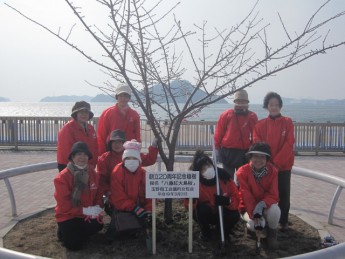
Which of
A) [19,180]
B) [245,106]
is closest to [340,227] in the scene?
[245,106]

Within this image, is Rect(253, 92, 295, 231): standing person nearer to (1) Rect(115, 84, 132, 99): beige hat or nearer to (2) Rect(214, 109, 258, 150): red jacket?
(2) Rect(214, 109, 258, 150): red jacket

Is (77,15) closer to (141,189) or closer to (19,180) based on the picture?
(141,189)

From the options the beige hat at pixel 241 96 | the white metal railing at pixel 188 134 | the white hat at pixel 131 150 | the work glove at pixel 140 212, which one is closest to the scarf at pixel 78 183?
the white hat at pixel 131 150

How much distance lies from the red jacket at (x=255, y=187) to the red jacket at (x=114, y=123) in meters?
1.77

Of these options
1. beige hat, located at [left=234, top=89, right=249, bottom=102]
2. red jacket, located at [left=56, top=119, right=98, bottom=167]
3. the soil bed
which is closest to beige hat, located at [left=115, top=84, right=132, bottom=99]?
red jacket, located at [left=56, top=119, right=98, bottom=167]

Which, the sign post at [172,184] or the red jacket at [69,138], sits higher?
the red jacket at [69,138]

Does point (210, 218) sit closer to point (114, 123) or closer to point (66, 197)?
point (66, 197)

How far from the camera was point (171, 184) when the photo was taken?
13.7ft

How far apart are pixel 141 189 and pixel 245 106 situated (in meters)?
1.86

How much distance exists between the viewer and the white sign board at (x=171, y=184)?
414 cm

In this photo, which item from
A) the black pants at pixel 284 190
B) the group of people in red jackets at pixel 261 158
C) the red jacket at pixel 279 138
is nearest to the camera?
the group of people in red jackets at pixel 261 158

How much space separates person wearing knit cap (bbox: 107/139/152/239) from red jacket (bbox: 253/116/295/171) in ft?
5.19

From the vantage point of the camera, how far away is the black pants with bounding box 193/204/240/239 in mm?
4648

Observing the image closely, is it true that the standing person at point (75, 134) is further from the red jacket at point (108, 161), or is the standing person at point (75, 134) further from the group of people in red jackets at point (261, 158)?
the group of people in red jackets at point (261, 158)
